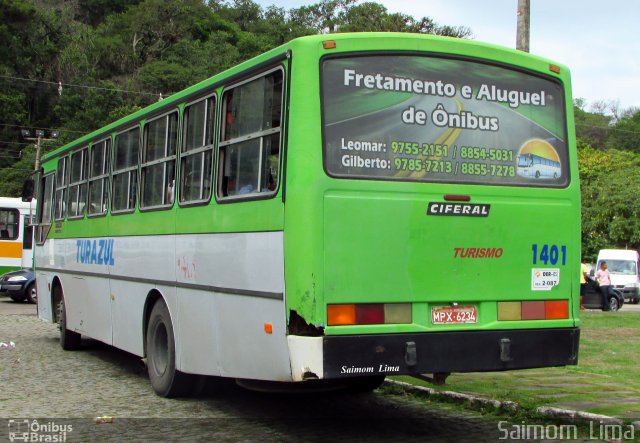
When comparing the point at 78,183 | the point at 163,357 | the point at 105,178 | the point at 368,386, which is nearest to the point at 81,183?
the point at 78,183

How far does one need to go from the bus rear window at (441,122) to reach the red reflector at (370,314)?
1.01 meters

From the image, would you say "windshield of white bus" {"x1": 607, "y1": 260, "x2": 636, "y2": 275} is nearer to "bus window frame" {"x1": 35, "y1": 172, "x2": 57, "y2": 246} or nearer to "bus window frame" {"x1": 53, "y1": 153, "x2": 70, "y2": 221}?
"bus window frame" {"x1": 35, "y1": 172, "x2": 57, "y2": 246}

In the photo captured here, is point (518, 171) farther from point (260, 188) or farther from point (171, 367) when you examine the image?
point (171, 367)

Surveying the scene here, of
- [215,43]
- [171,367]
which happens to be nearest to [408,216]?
[171,367]

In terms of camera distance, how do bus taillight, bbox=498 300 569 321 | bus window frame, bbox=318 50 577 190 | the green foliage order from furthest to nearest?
Answer: the green foliage → bus taillight, bbox=498 300 569 321 → bus window frame, bbox=318 50 577 190

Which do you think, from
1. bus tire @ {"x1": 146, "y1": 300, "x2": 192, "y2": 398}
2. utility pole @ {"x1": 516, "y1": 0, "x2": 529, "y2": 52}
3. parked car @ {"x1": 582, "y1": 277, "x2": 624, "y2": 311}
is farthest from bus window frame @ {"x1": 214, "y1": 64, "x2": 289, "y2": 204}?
parked car @ {"x1": 582, "y1": 277, "x2": 624, "y2": 311}

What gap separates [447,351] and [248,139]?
244cm

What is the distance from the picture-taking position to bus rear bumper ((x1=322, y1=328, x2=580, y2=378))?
658cm

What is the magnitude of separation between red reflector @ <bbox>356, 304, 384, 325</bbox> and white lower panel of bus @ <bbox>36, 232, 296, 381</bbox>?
0.57 metres

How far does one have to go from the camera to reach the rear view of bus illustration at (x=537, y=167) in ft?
24.8

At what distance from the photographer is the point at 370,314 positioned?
675 cm

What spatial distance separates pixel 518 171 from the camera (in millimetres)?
7523

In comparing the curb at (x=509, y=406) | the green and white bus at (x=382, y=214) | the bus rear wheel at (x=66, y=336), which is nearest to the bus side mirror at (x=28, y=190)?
the bus rear wheel at (x=66, y=336)

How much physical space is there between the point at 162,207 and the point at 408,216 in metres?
3.52
